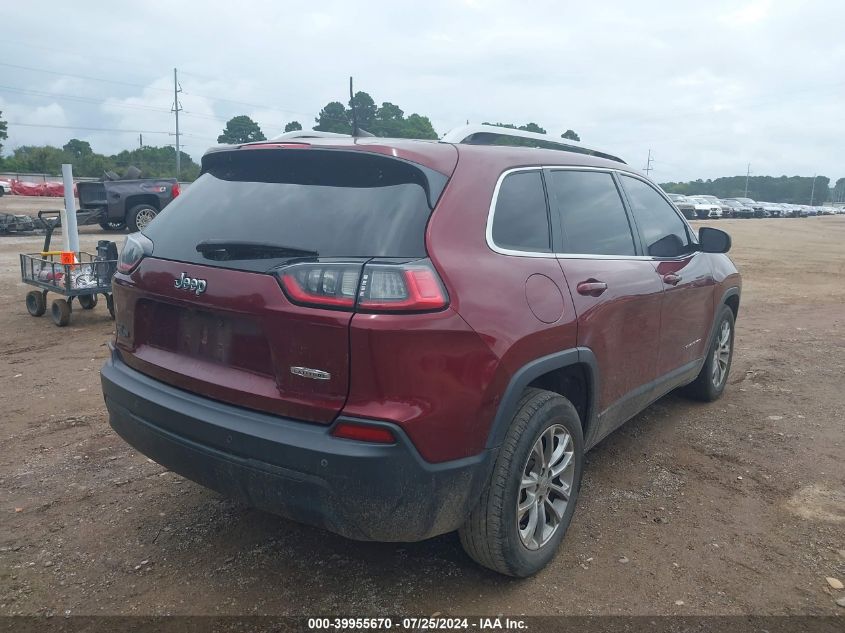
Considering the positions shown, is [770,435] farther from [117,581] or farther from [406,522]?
[117,581]

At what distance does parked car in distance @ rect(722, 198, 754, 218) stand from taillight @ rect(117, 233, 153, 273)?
184ft

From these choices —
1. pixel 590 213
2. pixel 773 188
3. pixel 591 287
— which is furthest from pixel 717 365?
pixel 773 188

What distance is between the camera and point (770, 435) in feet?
15.4

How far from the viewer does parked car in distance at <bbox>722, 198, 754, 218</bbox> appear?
5381cm

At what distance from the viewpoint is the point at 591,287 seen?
3.21 m

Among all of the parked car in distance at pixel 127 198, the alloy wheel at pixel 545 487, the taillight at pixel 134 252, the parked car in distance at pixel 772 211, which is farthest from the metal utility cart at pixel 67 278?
the parked car in distance at pixel 772 211

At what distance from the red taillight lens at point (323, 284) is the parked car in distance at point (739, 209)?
56345 mm

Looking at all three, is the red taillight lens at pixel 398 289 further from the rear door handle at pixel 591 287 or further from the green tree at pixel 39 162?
the green tree at pixel 39 162

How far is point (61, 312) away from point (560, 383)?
6.50 m

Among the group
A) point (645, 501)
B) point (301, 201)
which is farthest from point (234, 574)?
point (645, 501)

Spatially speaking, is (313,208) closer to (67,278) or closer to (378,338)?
(378,338)

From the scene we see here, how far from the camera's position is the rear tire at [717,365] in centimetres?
514

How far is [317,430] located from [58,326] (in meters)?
6.59

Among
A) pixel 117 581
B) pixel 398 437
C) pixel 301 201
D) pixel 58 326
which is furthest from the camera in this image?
pixel 58 326
